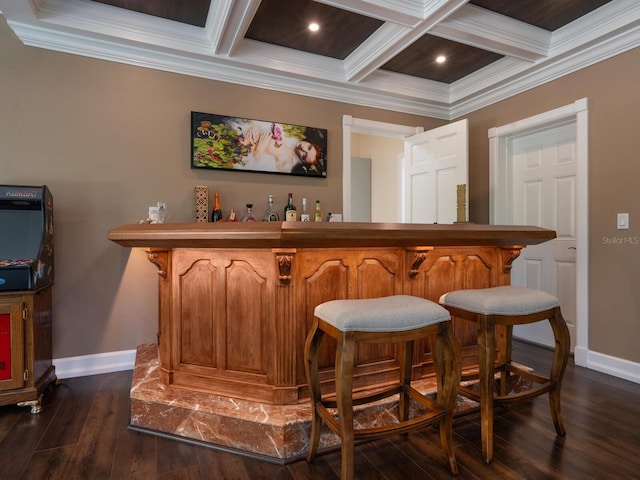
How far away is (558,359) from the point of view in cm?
184

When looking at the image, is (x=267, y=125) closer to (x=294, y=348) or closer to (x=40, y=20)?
(x=40, y=20)

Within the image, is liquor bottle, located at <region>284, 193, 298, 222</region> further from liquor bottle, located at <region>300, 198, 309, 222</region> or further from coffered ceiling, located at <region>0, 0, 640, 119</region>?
coffered ceiling, located at <region>0, 0, 640, 119</region>

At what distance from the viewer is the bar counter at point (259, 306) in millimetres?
1665

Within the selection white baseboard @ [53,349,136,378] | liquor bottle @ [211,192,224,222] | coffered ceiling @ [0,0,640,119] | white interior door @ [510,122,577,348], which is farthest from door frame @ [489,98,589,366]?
white baseboard @ [53,349,136,378]

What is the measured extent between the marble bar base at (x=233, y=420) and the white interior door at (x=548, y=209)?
2134 mm

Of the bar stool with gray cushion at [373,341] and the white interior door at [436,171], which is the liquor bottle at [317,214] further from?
the bar stool with gray cushion at [373,341]

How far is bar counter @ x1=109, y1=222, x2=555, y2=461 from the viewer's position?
5.46 feet

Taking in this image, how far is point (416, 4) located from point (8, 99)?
294 centimetres

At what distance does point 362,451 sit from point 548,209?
293 centimetres

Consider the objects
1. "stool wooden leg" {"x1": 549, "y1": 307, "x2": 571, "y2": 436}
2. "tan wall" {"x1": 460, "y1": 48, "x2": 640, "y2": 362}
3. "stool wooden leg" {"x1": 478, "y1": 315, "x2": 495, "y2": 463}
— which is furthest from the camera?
"tan wall" {"x1": 460, "y1": 48, "x2": 640, "y2": 362}

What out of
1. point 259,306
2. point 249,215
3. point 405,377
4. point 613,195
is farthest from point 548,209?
point 259,306

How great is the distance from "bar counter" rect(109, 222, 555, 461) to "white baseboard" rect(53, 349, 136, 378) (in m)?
0.90

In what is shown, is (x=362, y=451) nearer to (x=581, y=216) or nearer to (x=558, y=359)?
(x=558, y=359)

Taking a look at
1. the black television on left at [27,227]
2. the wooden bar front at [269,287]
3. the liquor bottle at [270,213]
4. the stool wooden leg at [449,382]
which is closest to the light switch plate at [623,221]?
the wooden bar front at [269,287]
